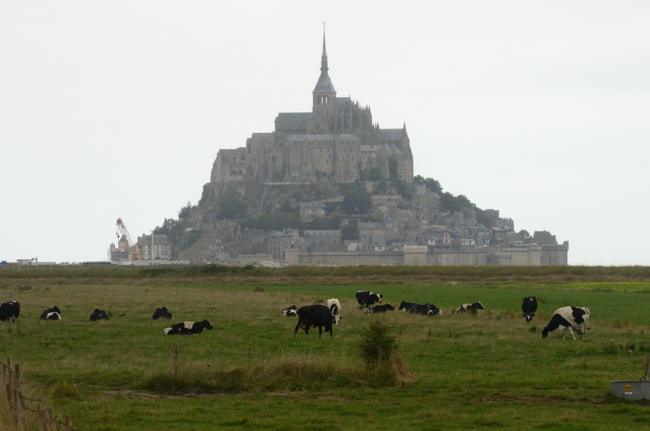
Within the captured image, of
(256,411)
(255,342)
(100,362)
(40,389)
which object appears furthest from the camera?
(255,342)

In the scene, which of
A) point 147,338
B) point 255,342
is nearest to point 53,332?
point 147,338

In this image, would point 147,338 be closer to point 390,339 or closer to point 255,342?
point 255,342

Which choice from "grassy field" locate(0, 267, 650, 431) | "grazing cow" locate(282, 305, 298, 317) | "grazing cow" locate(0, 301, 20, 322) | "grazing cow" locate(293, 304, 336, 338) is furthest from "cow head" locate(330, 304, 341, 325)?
"grazing cow" locate(0, 301, 20, 322)

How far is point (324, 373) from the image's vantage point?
803 inches

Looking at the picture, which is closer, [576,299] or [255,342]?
[255,342]

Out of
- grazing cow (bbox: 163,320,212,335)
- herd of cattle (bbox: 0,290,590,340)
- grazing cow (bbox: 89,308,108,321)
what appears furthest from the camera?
grazing cow (bbox: 89,308,108,321)

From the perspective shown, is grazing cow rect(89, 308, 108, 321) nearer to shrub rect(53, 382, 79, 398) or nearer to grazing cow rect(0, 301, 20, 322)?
grazing cow rect(0, 301, 20, 322)

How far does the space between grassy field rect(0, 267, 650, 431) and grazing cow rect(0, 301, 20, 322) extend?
A: 0.50 m

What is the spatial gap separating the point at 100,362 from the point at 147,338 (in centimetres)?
474

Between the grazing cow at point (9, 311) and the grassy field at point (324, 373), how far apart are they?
0.50 meters

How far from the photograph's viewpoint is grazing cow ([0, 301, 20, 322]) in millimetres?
33094

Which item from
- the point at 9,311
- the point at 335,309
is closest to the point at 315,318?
the point at 335,309

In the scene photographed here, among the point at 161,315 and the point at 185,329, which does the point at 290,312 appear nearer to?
the point at 161,315

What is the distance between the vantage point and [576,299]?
1879 inches
